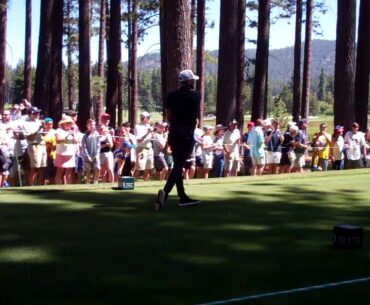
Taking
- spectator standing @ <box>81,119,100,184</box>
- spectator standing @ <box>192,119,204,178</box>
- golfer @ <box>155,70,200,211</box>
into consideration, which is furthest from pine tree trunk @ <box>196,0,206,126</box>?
golfer @ <box>155,70,200,211</box>

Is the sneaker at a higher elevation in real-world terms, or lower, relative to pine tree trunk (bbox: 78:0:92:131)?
lower

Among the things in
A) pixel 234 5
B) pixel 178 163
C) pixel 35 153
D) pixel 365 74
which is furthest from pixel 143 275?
pixel 365 74

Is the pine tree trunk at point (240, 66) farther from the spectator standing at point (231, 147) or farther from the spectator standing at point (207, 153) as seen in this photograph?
the spectator standing at point (207, 153)

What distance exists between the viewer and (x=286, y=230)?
698cm

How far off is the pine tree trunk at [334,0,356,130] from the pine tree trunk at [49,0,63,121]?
10866mm

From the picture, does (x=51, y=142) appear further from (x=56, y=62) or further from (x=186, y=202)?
(x=56, y=62)

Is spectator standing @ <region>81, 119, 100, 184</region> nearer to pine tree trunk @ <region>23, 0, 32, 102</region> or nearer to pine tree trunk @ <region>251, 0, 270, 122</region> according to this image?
pine tree trunk @ <region>251, 0, 270, 122</region>

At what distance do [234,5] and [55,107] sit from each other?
8.65 m

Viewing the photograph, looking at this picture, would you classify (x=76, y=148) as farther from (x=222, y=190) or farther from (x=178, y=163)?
(x=178, y=163)

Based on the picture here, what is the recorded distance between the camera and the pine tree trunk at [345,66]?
2222 cm

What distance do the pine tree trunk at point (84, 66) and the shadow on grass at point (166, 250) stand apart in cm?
1726

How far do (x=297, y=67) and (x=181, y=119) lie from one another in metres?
33.0

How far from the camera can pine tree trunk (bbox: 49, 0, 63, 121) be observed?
23.8m

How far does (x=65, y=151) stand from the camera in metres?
14.7
